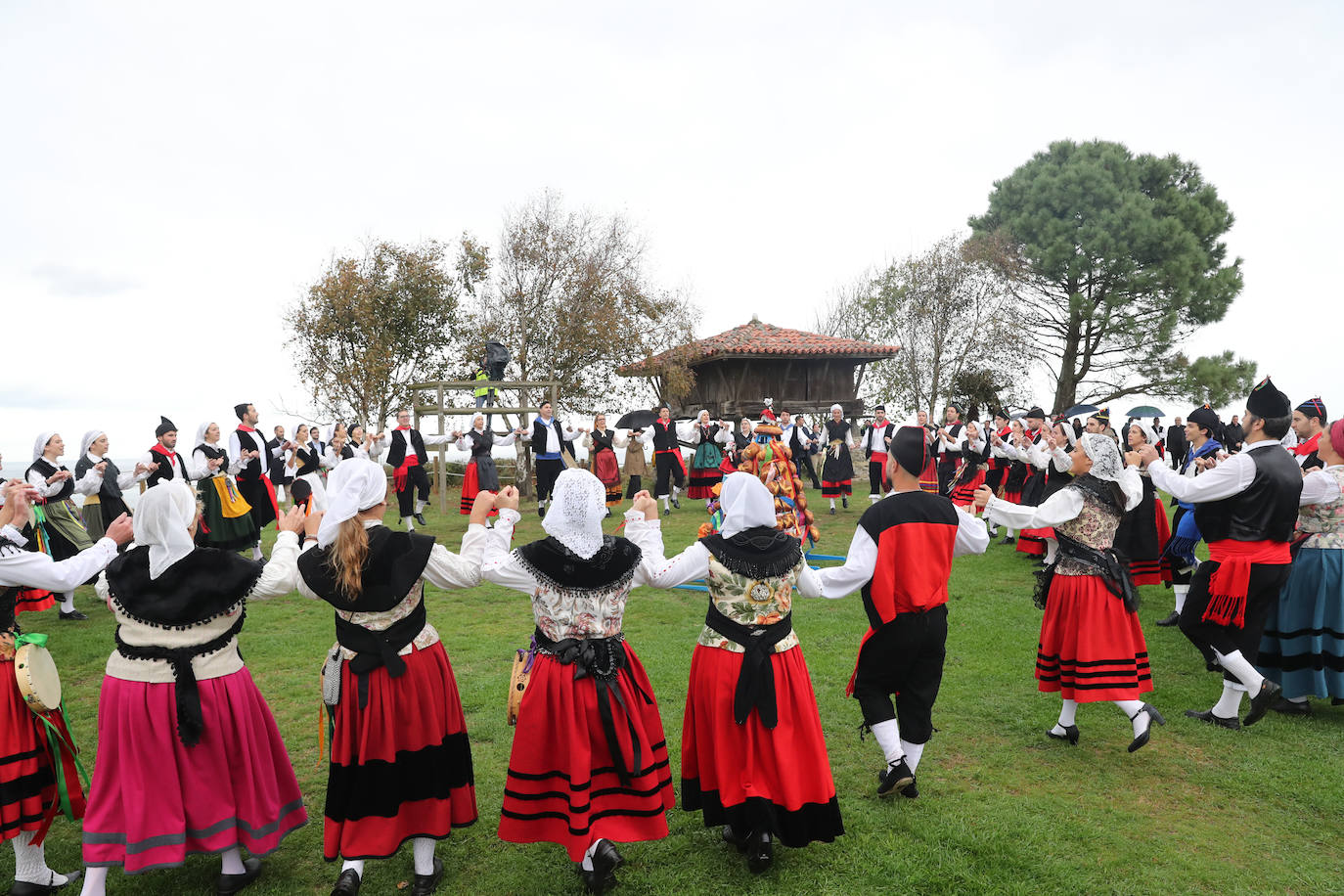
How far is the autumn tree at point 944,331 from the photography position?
24.5 m

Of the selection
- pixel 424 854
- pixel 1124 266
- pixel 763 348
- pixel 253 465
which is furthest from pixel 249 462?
pixel 1124 266

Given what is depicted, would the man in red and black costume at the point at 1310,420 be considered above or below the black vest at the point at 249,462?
above

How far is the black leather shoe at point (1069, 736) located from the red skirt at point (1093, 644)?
7.8 inches

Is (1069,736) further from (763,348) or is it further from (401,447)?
(763,348)

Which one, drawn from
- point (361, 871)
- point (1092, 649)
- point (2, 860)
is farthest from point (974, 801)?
point (2, 860)

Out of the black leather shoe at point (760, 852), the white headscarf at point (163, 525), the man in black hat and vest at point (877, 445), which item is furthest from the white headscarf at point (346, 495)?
the man in black hat and vest at point (877, 445)

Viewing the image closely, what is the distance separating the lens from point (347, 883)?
2.93m

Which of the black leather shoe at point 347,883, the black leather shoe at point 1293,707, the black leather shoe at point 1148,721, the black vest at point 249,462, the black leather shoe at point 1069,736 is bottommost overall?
the black leather shoe at point 347,883

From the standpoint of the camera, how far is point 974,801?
12.2 feet

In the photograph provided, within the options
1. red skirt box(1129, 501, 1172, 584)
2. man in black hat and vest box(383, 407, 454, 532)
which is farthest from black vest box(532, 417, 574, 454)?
red skirt box(1129, 501, 1172, 584)

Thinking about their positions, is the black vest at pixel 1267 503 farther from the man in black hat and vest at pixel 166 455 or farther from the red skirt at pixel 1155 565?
the man in black hat and vest at pixel 166 455

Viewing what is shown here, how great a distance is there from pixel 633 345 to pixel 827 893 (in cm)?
1678

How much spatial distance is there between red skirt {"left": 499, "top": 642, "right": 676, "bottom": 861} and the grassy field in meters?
0.31

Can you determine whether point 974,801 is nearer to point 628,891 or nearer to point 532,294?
point 628,891
